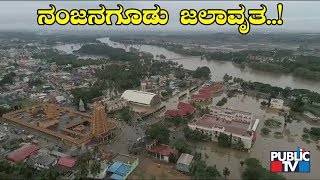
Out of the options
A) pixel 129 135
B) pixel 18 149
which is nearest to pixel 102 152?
pixel 129 135

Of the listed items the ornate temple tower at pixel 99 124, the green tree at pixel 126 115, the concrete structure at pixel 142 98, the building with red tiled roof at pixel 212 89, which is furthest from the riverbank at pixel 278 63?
the ornate temple tower at pixel 99 124

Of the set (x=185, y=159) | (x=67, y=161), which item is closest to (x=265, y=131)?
(x=185, y=159)

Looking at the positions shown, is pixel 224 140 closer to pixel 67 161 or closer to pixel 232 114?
pixel 232 114

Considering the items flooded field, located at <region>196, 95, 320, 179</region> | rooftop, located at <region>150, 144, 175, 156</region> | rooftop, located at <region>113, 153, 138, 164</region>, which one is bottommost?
flooded field, located at <region>196, 95, 320, 179</region>

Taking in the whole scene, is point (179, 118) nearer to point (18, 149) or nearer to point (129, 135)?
point (129, 135)

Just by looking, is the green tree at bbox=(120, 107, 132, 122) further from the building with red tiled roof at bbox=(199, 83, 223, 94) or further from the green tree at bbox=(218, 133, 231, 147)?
the building with red tiled roof at bbox=(199, 83, 223, 94)

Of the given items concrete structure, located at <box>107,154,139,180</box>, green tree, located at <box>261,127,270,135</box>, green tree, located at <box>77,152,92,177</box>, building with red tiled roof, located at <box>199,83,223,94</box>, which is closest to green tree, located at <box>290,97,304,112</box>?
green tree, located at <box>261,127,270,135</box>
